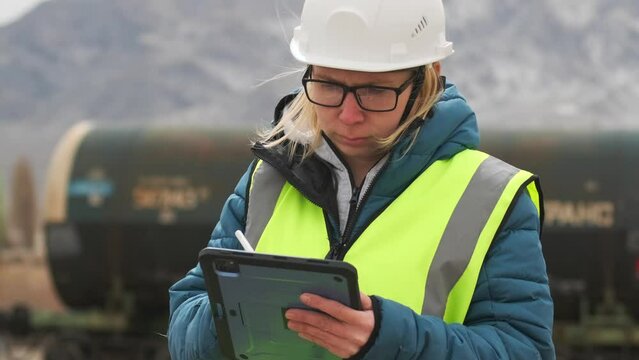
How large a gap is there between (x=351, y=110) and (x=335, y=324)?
0.39 m

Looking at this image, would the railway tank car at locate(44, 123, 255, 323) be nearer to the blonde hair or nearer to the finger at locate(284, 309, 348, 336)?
the blonde hair

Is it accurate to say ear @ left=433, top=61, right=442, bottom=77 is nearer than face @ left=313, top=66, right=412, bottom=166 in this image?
No

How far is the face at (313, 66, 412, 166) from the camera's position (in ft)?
7.38

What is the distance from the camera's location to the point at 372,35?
7.58 ft

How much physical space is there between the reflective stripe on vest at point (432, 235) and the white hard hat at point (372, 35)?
0.65 ft

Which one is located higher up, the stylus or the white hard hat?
the white hard hat

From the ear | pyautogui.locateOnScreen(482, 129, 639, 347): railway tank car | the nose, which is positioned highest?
the ear

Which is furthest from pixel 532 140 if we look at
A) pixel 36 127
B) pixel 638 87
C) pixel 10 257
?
pixel 638 87

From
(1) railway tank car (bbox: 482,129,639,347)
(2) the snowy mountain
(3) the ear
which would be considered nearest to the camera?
(3) the ear

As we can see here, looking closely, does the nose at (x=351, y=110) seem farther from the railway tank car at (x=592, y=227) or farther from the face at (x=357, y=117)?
the railway tank car at (x=592, y=227)

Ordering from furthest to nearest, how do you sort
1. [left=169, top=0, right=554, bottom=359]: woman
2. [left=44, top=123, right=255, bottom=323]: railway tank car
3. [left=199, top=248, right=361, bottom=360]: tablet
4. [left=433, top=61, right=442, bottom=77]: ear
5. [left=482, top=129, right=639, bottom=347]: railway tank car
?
[left=44, top=123, right=255, bottom=323]: railway tank car
[left=482, top=129, right=639, bottom=347]: railway tank car
[left=433, top=61, right=442, bottom=77]: ear
[left=169, top=0, right=554, bottom=359]: woman
[left=199, top=248, right=361, bottom=360]: tablet

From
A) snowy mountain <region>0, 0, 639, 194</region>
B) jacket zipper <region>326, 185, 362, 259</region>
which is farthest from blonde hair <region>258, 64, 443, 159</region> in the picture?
snowy mountain <region>0, 0, 639, 194</region>

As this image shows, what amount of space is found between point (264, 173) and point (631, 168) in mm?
7040

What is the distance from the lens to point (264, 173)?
2434mm
